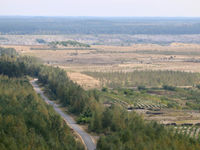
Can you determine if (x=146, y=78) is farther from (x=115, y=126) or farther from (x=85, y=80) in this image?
(x=115, y=126)

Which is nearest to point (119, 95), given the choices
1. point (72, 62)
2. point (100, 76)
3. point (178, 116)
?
point (178, 116)

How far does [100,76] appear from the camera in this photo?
82.1 meters

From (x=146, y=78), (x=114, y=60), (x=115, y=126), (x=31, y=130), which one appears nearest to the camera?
(x=31, y=130)

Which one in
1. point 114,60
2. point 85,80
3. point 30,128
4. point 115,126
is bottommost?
point 114,60

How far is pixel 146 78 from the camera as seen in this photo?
80250mm

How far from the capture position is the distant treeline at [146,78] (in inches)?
2985

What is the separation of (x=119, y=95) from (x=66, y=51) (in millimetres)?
70009

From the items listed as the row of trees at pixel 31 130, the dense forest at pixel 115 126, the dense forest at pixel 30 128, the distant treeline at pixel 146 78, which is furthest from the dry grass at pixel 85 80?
the row of trees at pixel 31 130

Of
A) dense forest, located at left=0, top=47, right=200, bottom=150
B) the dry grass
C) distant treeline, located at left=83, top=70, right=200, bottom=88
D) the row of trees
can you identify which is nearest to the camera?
the row of trees

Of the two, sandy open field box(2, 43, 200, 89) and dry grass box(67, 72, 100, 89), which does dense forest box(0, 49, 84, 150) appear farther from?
sandy open field box(2, 43, 200, 89)

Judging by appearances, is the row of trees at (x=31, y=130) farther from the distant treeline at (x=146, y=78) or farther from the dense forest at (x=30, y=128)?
the distant treeline at (x=146, y=78)

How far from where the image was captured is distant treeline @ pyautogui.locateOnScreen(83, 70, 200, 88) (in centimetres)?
7581

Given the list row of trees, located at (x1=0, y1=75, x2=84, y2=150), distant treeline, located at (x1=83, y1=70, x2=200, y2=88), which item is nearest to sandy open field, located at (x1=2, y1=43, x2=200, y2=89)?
distant treeline, located at (x1=83, y1=70, x2=200, y2=88)

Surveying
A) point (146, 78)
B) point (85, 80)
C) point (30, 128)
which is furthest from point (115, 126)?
point (146, 78)
